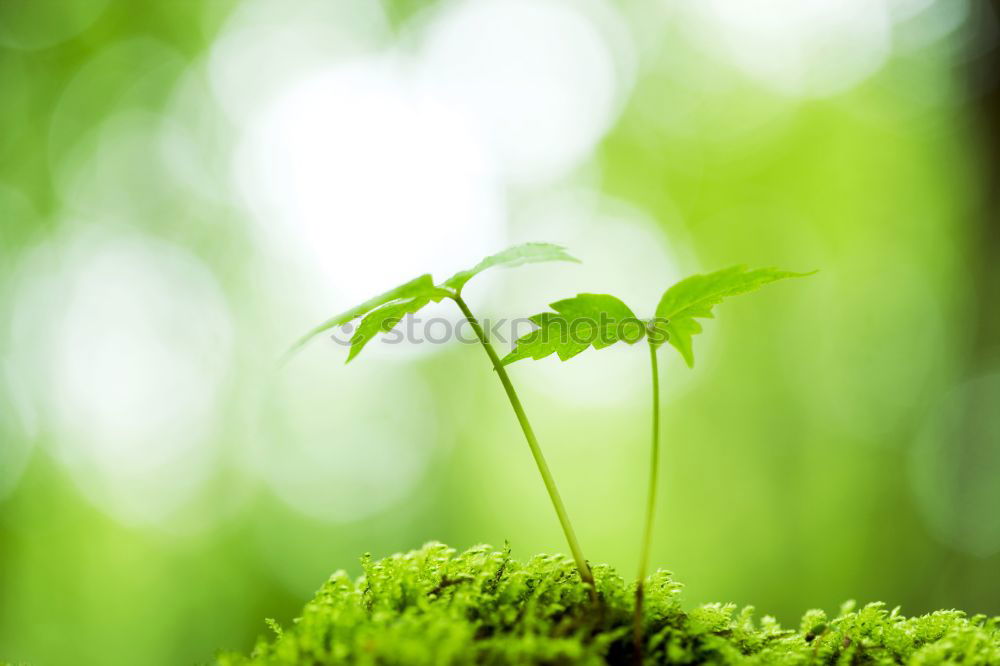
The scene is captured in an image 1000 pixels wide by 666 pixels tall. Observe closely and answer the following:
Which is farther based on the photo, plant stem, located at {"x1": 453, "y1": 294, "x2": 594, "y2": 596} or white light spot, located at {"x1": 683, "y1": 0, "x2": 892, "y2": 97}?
white light spot, located at {"x1": 683, "y1": 0, "x2": 892, "y2": 97}

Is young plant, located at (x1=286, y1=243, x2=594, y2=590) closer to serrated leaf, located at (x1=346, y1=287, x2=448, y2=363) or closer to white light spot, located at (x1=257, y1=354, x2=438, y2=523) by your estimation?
serrated leaf, located at (x1=346, y1=287, x2=448, y2=363)

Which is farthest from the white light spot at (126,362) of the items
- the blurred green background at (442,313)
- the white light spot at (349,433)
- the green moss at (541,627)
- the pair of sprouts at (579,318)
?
the pair of sprouts at (579,318)

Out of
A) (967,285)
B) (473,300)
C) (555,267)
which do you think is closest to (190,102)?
(473,300)

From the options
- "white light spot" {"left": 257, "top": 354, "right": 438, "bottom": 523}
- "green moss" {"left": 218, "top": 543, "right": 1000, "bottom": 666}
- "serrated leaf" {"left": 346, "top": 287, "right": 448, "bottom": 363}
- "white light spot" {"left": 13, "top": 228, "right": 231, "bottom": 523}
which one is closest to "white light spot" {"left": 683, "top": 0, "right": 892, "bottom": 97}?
"white light spot" {"left": 257, "top": 354, "right": 438, "bottom": 523}

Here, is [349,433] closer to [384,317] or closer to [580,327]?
[384,317]

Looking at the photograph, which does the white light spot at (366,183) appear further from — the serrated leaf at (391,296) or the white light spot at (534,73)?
the serrated leaf at (391,296)

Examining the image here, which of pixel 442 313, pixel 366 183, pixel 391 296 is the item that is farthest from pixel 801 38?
pixel 391 296

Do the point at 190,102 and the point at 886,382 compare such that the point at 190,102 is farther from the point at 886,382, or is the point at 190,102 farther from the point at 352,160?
the point at 886,382
